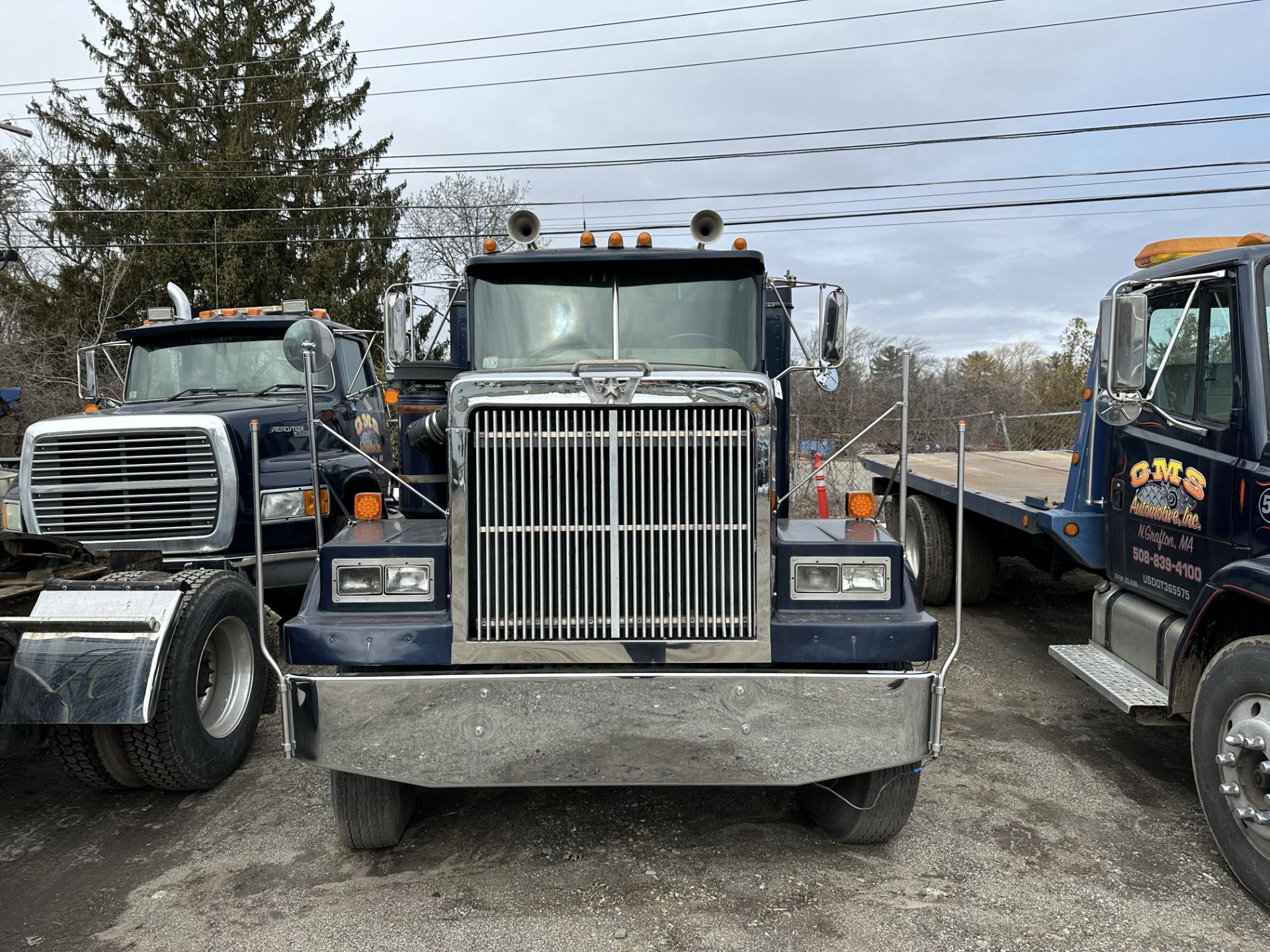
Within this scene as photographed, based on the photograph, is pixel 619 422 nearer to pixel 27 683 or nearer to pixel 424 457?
pixel 424 457

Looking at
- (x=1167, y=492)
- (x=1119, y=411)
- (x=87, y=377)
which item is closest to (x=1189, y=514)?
(x=1167, y=492)

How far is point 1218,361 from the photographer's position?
4.01 meters

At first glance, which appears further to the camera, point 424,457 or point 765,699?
point 424,457

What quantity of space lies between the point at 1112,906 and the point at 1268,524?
1603mm

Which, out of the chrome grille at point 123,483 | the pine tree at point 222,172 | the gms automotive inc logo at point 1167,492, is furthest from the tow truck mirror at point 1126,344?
the pine tree at point 222,172

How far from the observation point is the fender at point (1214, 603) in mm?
3309

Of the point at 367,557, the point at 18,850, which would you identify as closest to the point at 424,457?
the point at 367,557

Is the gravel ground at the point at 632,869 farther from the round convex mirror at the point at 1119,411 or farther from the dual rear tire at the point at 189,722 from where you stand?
the round convex mirror at the point at 1119,411

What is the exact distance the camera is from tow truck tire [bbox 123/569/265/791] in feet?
13.1

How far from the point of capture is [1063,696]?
19.1 feet

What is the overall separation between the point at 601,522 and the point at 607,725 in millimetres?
706

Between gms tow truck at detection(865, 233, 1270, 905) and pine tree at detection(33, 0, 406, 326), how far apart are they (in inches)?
820

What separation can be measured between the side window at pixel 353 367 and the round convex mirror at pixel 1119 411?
5166 mm

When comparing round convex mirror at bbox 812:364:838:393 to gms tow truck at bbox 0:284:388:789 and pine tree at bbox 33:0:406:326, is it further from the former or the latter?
pine tree at bbox 33:0:406:326
